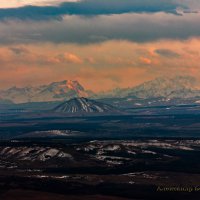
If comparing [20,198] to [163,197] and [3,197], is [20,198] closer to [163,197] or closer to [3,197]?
[3,197]

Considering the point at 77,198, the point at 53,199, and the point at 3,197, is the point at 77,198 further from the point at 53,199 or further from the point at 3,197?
the point at 3,197

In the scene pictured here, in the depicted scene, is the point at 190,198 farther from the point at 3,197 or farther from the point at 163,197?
the point at 3,197

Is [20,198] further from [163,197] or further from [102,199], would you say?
[163,197]

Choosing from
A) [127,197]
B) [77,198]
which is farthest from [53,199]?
[127,197]

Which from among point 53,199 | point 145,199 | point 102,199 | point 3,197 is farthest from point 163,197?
point 3,197

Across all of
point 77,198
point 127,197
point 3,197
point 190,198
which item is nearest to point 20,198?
point 3,197
